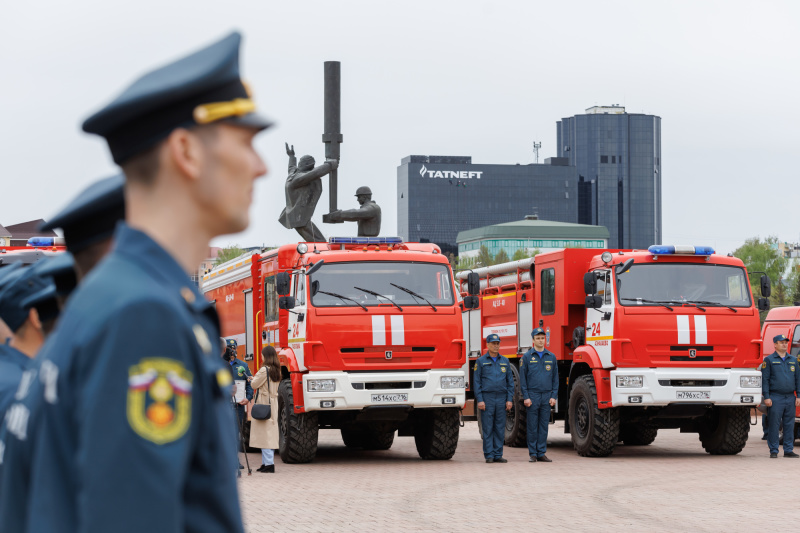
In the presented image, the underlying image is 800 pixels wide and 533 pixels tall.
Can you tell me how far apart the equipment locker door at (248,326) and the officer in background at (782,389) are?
29.2 ft

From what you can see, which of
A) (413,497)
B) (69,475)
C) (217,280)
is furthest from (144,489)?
(217,280)

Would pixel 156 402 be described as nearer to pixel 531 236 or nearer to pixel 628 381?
pixel 628 381

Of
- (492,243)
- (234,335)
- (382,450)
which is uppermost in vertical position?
(492,243)

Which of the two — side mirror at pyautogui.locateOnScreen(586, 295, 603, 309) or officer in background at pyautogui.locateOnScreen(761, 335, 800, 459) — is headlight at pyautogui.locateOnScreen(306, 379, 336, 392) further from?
officer in background at pyautogui.locateOnScreen(761, 335, 800, 459)

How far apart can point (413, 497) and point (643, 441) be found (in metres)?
10.3

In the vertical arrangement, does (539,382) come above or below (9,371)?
below

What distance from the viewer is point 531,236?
16088cm

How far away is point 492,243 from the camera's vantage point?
161750 millimetres

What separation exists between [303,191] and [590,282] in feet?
18.7

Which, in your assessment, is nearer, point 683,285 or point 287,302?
point 287,302

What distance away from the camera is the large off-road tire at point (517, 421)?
2236 cm

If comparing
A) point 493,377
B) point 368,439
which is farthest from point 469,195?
point 493,377

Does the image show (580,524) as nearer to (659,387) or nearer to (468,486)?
(468,486)

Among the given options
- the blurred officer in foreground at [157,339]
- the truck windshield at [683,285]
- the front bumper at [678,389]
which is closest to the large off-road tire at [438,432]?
the front bumper at [678,389]
